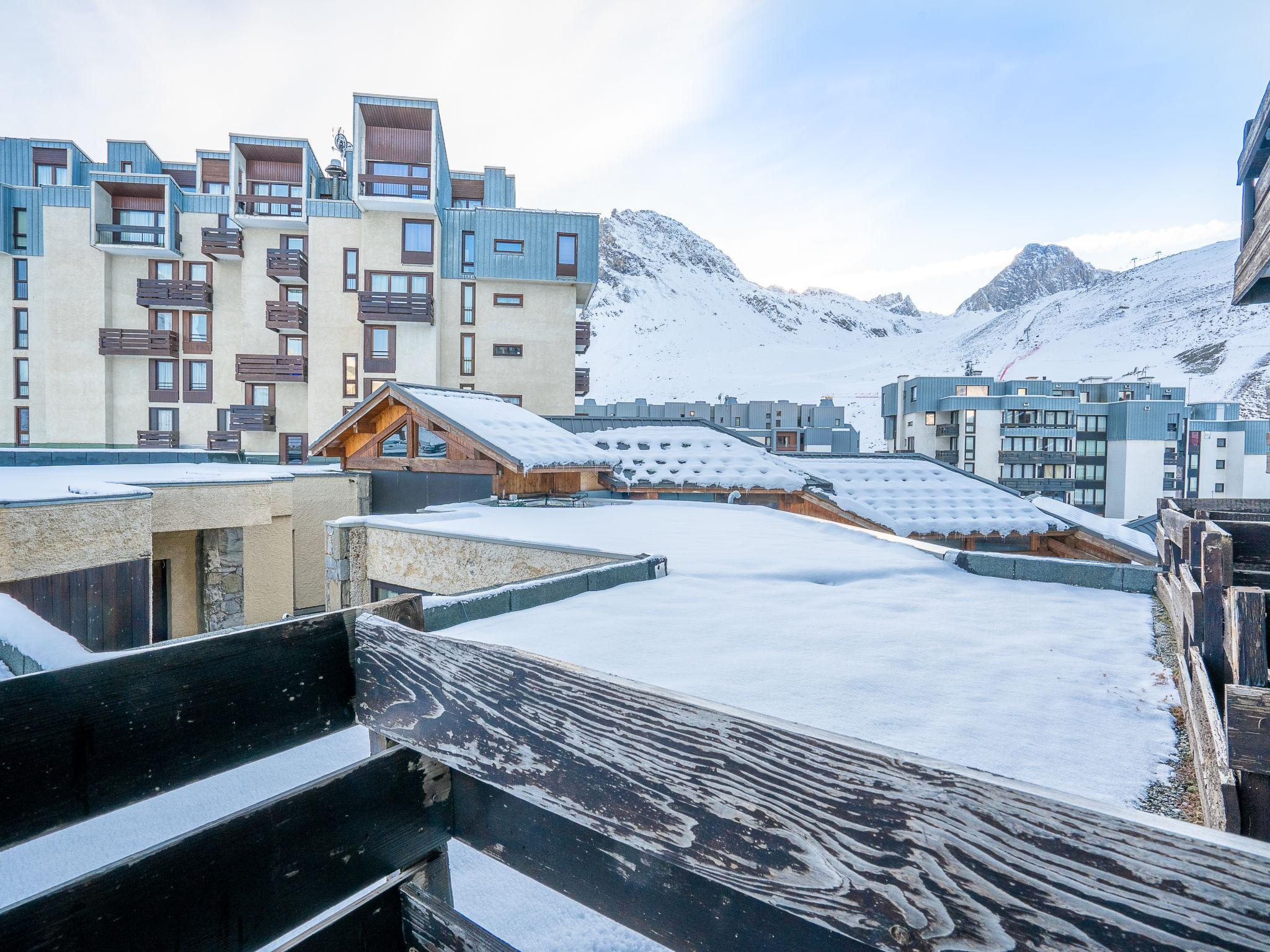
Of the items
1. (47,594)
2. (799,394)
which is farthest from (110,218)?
(799,394)

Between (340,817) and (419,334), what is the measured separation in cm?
2416

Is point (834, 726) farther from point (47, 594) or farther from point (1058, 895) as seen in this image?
point (47, 594)

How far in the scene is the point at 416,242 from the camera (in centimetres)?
2345

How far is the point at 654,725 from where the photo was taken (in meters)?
1.12

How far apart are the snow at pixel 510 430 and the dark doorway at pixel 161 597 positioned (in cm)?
626

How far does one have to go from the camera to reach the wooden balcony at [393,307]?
72.9 feet

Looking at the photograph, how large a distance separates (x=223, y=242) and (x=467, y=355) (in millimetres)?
10320

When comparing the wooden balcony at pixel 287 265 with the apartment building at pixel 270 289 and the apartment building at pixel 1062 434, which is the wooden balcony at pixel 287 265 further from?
the apartment building at pixel 1062 434

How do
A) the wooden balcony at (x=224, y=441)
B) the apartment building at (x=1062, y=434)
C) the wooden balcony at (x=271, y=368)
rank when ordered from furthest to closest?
1. the apartment building at (x=1062, y=434)
2. the wooden balcony at (x=224, y=441)
3. the wooden balcony at (x=271, y=368)

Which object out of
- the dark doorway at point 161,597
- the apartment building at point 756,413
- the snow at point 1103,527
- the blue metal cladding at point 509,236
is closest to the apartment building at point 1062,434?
the apartment building at point 756,413

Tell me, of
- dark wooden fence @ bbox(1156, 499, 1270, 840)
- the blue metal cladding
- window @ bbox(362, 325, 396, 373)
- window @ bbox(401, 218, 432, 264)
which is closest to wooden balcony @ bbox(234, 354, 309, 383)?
window @ bbox(362, 325, 396, 373)

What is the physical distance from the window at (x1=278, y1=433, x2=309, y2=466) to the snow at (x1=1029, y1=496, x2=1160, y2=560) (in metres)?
24.9

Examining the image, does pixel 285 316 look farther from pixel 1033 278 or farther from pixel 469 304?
pixel 1033 278

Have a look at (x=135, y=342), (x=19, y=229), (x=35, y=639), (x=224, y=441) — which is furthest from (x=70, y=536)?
(x=19, y=229)
